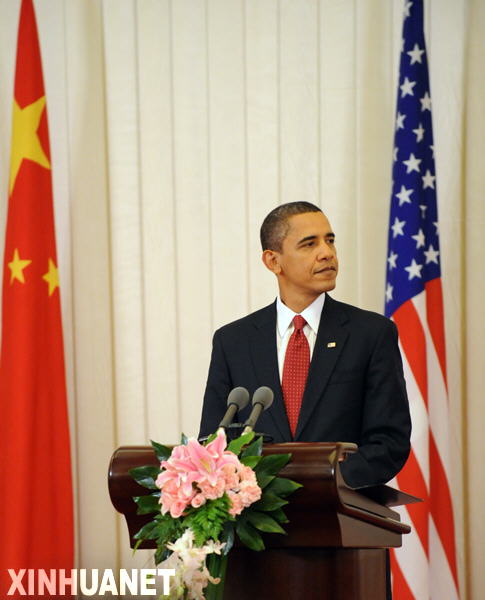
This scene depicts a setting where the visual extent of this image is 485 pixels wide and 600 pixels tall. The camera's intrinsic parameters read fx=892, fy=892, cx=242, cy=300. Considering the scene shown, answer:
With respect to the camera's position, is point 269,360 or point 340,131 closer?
point 269,360

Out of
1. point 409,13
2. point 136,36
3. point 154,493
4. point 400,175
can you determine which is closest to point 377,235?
point 400,175

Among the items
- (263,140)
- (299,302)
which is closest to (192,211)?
(263,140)

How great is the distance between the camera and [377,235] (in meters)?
4.63

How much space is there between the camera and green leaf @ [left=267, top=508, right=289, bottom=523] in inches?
72.7

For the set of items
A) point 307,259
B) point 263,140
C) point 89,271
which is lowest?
point 307,259

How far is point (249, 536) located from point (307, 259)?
112 centimetres

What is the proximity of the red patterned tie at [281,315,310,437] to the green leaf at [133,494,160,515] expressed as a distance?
71 cm

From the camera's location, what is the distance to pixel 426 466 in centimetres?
412

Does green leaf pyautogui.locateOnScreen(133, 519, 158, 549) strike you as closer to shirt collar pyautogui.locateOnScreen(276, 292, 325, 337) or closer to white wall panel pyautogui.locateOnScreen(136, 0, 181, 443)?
shirt collar pyautogui.locateOnScreen(276, 292, 325, 337)

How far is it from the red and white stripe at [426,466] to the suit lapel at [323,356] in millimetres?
1541

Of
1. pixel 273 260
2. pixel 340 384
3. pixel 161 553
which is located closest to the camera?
pixel 161 553

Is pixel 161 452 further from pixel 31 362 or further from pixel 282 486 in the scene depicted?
pixel 31 362

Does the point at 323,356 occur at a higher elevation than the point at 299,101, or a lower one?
lower

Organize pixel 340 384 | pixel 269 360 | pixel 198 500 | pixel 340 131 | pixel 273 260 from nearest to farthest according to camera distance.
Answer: pixel 198 500
pixel 340 384
pixel 269 360
pixel 273 260
pixel 340 131
